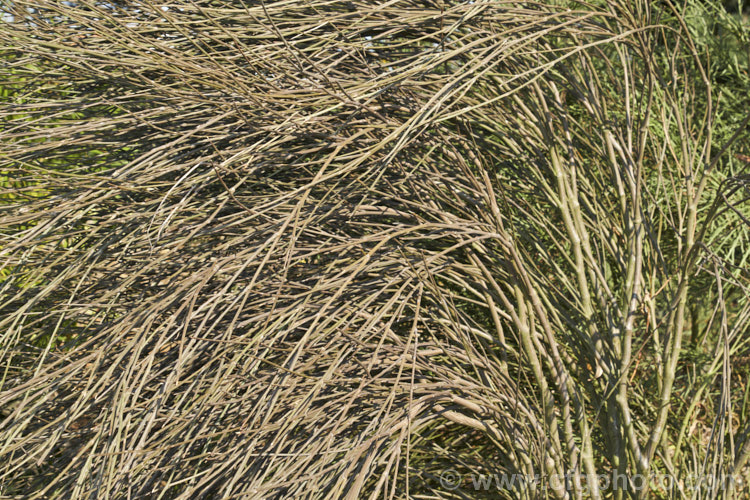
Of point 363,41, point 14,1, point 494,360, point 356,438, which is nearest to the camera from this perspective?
point 356,438

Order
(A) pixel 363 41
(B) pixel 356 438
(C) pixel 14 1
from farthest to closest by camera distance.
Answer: (A) pixel 363 41 < (C) pixel 14 1 < (B) pixel 356 438

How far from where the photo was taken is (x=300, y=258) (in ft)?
6.90

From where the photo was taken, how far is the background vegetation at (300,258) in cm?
187

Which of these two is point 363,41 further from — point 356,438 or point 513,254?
point 356,438

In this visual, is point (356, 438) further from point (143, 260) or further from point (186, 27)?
point (186, 27)

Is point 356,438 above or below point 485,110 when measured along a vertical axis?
below

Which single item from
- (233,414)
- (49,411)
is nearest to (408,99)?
(233,414)

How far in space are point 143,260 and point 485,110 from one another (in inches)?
58.8

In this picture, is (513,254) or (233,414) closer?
(233,414)

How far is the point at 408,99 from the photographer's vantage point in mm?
2350

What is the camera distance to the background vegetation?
187 centimetres

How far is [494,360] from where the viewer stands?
2.48m

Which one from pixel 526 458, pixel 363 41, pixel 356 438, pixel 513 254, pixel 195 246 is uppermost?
pixel 363 41

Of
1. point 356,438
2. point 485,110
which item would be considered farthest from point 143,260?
point 485,110
